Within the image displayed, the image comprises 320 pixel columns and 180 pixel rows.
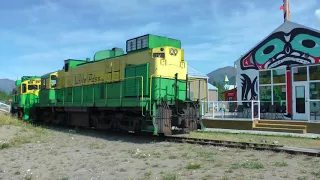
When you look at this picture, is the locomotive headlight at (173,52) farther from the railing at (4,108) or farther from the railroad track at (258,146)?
the railing at (4,108)

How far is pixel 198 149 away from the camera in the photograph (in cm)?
1016

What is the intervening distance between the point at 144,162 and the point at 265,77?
50.0 feet

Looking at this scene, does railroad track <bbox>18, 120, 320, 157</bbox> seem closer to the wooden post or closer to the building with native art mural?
the building with native art mural

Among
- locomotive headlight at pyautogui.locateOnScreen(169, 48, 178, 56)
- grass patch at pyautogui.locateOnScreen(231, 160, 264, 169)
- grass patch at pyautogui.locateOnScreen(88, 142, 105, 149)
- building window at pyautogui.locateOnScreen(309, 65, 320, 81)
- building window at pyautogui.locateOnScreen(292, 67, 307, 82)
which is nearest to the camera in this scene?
grass patch at pyautogui.locateOnScreen(231, 160, 264, 169)

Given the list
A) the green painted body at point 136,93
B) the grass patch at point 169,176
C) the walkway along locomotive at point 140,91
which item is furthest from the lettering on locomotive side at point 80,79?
the grass patch at point 169,176

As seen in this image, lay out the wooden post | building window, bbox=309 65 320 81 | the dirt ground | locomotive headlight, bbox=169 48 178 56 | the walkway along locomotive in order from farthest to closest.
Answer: the wooden post
building window, bbox=309 65 320 81
locomotive headlight, bbox=169 48 178 56
the walkway along locomotive
the dirt ground

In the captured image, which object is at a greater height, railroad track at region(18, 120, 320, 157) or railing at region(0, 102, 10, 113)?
railing at region(0, 102, 10, 113)

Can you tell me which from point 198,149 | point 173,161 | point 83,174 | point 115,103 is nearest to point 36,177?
point 83,174

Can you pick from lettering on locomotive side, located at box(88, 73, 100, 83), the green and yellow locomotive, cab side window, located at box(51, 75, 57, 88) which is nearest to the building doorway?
lettering on locomotive side, located at box(88, 73, 100, 83)

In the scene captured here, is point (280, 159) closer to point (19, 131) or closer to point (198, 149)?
point (198, 149)

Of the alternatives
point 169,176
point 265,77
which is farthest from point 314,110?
point 169,176

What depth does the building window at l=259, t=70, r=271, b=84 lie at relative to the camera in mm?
21080

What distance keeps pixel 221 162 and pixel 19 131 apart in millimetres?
11043

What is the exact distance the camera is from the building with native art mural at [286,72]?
725 inches
